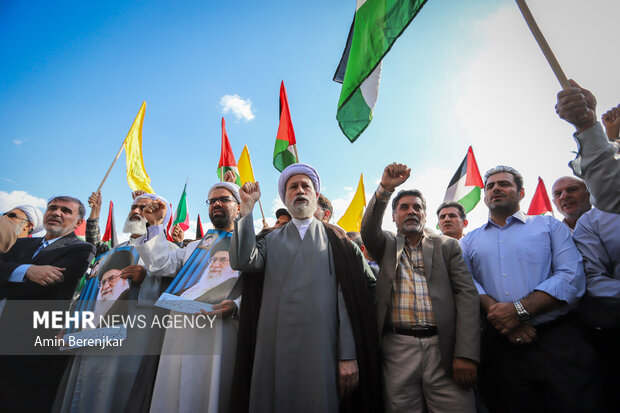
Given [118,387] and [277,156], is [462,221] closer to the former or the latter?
[277,156]

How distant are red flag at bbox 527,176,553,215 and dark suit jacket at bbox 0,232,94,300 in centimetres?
912

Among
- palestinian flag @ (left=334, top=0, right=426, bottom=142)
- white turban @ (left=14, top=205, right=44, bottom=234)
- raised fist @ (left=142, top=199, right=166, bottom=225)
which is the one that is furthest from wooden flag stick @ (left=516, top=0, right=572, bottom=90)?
white turban @ (left=14, top=205, right=44, bottom=234)

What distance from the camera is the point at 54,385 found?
3.01 meters

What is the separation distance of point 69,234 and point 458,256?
168 inches

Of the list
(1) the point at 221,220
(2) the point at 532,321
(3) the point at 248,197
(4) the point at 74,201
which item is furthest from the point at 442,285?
(4) the point at 74,201

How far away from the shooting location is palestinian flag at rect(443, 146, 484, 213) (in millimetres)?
6785

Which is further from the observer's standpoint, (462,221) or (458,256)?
(462,221)

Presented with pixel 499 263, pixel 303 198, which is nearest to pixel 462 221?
pixel 499 263

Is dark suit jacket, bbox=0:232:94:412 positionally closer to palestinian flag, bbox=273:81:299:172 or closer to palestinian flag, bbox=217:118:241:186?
palestinian flag, bbox=273:81:299:172

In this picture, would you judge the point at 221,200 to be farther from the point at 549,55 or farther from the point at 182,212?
the point at 182,212

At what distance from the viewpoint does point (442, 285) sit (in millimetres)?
2361

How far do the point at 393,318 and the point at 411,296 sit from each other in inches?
8.9

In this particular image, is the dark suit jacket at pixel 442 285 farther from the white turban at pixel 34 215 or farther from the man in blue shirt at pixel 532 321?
the white turban at pixel 34 215

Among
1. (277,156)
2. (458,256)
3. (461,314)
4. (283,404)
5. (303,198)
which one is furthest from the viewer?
(277,156)
